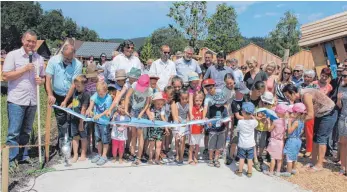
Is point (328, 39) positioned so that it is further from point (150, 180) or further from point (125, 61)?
point (150, 180)

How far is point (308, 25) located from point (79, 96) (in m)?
5.01

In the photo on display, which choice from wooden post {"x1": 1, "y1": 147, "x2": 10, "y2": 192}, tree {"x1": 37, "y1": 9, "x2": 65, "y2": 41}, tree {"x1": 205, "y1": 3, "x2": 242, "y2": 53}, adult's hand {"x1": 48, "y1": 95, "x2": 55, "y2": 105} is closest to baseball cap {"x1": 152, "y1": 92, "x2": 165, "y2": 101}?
adult's hand {"x1": 48, "y1": 95, "x2": 55, "y2": 105}

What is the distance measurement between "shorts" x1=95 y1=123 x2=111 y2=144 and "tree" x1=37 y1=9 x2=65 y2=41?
256ft

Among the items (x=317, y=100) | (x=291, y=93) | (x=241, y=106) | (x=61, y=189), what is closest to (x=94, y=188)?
(x=61, y=189)

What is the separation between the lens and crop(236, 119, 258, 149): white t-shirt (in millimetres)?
5367

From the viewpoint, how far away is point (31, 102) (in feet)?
17.5

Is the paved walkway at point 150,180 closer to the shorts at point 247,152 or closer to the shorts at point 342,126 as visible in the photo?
the shorts at point 247,152

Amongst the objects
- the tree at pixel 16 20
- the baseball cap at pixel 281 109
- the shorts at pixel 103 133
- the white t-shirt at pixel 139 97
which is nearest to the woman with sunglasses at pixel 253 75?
the baseball cap at pixel 281 109

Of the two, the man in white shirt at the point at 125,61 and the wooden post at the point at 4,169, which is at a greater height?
the man in white shirt at the point at 125,61

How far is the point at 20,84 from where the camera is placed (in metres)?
5.18

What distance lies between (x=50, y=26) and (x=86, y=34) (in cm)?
1845

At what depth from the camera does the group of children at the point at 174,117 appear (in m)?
5.50

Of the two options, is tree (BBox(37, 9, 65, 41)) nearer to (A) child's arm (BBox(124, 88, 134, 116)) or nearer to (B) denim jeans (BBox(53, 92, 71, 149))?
(B) denim jeans (BBox(53, 92, 71, 149))

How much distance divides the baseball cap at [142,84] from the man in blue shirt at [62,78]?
1092mm
